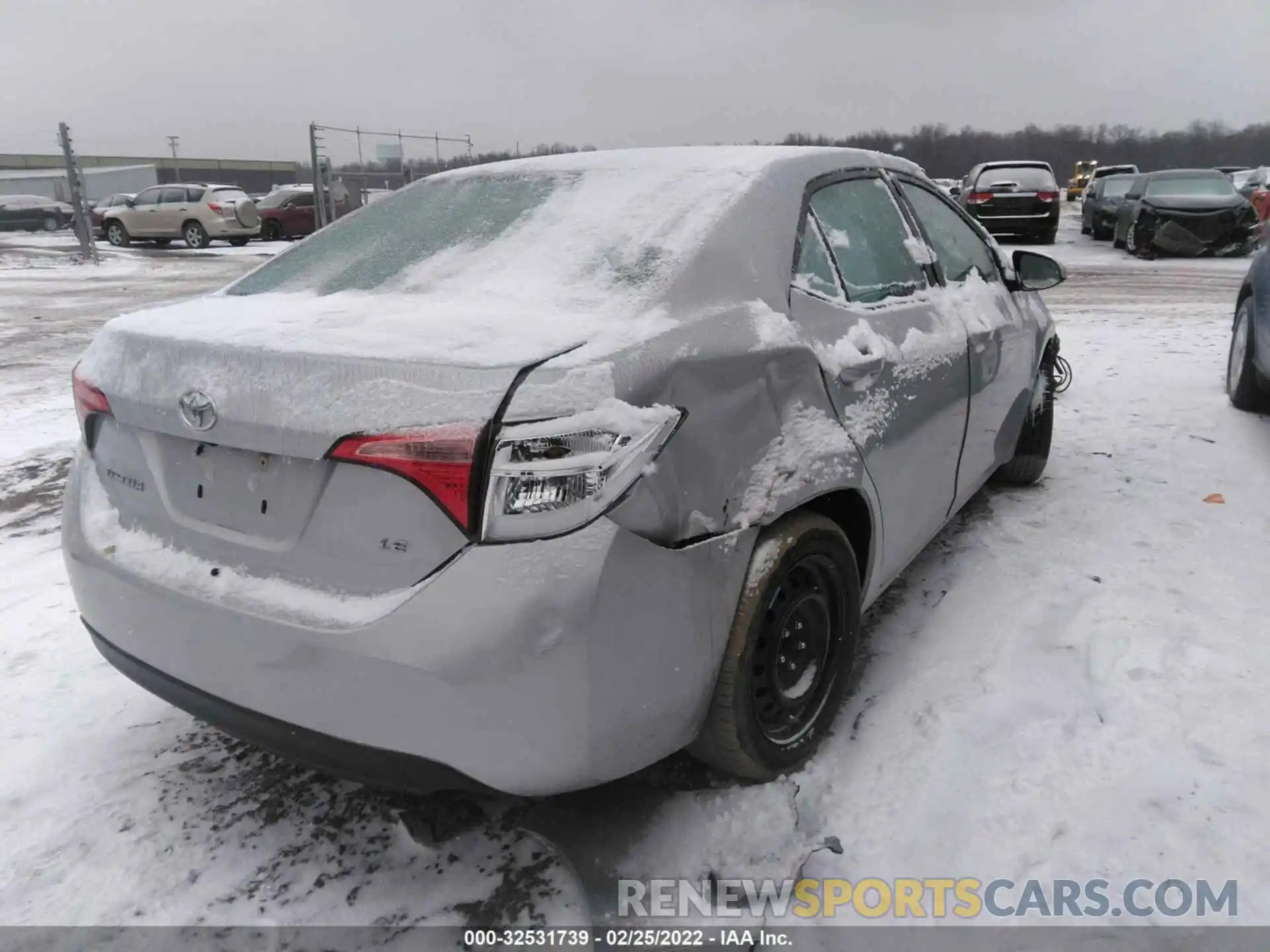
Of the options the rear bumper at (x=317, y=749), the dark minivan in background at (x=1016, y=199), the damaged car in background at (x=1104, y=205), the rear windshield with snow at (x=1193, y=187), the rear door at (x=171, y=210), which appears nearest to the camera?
the rear bumper at (x=317, y=749)

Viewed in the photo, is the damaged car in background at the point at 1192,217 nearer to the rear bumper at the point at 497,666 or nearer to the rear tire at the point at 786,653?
the rear tire at the point at 786,653

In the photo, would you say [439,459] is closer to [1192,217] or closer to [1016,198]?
[1192,217]

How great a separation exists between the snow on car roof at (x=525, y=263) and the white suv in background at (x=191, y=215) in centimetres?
2426

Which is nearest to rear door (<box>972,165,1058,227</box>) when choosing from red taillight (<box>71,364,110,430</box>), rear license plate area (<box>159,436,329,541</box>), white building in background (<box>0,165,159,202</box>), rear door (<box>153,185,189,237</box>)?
red taillight (<box>71,364,110,430</box>)

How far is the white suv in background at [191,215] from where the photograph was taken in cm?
2417

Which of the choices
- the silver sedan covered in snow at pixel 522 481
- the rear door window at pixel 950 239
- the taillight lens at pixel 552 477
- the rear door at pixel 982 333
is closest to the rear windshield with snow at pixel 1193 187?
the rear door at pixel 982 333

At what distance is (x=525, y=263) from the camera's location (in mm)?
2281

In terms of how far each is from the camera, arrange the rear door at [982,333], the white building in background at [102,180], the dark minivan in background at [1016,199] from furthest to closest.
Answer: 1. the white building in background at [102,180]
2. the dark minivan in background at [1016,199]
3. the rear door at [982,333]

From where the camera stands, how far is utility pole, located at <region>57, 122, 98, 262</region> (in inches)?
730

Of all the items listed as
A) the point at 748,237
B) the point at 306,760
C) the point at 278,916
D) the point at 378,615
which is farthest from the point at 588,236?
the point at 278,916

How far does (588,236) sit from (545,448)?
2.86 ft

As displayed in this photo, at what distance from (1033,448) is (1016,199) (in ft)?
52.6

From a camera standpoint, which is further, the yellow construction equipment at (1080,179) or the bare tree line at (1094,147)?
the bare tree line at (1094,147)

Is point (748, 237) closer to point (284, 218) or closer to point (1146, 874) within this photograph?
point (1146, 874)
